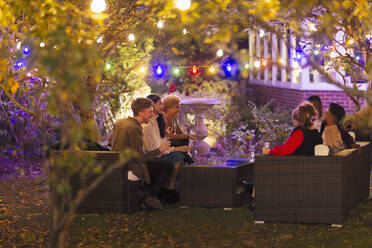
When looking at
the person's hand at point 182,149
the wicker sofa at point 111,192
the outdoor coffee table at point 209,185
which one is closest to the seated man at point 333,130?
the outdoor coffee table at point 209,185

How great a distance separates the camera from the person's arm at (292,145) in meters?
6.90

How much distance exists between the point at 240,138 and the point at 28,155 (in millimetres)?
3875

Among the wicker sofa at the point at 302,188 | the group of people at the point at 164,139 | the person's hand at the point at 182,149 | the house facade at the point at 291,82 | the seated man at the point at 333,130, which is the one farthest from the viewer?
the house facade at the point at 291,82

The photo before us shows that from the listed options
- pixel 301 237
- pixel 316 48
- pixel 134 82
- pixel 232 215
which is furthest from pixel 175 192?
pixel 134 82

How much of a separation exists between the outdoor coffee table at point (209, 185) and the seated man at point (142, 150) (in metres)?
0.30

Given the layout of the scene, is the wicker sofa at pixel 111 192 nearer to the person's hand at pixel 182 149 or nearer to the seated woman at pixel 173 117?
the person's hand at pixel 182 149

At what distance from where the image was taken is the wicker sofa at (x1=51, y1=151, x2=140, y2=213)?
7477mm

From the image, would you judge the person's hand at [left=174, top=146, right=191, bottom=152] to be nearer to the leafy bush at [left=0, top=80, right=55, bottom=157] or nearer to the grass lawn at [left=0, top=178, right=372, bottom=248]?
the grass lawn at [left=0, top=178, right=372, bottom=248]

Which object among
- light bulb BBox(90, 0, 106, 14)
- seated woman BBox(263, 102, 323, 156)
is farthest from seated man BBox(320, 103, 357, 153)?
light bulb BBox(90, 0, 106, 14)

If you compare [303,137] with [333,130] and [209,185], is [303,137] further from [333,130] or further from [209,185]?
[209,185]

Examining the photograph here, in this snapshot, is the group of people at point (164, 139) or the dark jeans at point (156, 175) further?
the dark jeans at point (156, 175)

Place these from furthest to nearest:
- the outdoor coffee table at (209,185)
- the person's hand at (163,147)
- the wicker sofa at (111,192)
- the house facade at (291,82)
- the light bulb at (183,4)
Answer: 1. the house facade at (291,82)
2. the person's hand at (163,147)
3. the outdoor coffee table at (209,185)
4. the wicker sofa at (111,192)
5. the light bulb at (183,4)

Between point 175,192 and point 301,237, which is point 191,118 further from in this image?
point 301,237

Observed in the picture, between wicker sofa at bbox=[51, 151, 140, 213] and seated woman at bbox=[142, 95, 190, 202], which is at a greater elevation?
seated woman at bbox=[142, 95, 190, 202]
